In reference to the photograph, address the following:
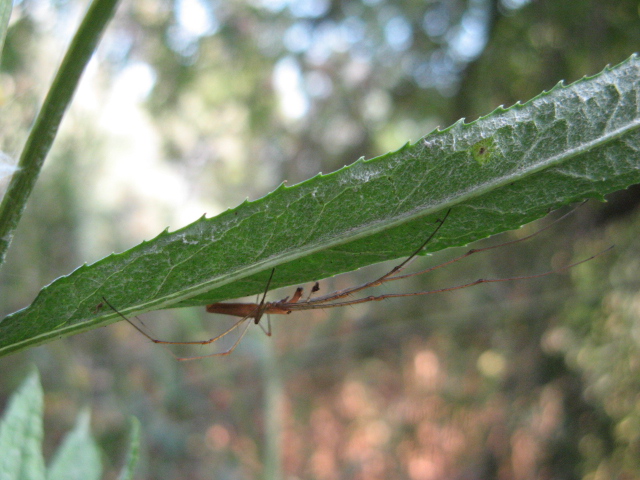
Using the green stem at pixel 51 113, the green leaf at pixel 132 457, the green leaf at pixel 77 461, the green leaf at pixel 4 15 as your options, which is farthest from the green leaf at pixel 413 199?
the green leaf at pixel 77 461

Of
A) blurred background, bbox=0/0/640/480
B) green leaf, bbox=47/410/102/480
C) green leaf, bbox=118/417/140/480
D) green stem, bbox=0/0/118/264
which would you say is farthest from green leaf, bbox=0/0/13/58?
blurred background, bbox=0/0/640/480

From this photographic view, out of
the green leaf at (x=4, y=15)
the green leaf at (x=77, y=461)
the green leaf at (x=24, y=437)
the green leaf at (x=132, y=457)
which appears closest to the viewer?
the green leaf at (x=4, y=15)

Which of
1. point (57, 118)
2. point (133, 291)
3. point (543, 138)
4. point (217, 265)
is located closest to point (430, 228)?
point (543, 138)

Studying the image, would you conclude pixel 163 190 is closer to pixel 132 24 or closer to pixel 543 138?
pixel 132 24

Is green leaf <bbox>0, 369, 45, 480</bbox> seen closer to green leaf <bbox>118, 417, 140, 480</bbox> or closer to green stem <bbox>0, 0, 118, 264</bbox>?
green leaf <bbox>118, 417, 140, 480</bbox>

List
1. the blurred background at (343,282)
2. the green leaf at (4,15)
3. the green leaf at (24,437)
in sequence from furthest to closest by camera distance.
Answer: the blurred background at (343,282) → the green leaf at (24,437) → the green leaf at (4,15)

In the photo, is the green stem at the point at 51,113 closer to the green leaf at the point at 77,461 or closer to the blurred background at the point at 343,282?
the green leaf at the point at 77,461

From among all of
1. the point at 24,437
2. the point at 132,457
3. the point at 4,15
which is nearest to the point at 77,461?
the point at 24,437
